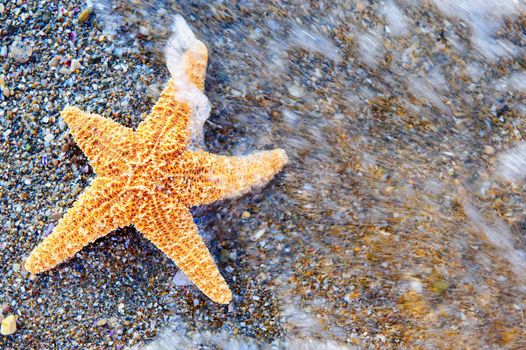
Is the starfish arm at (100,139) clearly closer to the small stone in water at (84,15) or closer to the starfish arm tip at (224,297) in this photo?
the small stone in water at (84,15)

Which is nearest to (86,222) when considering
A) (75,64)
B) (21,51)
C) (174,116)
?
(174,116)

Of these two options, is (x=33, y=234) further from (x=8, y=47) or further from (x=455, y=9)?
(x=455, y=9)

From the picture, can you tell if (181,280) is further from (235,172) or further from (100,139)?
(100,139)

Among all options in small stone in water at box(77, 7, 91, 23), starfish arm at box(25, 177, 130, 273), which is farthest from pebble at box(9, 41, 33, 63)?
starfish arm at box(25, 177, 130, 273)

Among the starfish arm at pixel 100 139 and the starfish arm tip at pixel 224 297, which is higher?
the starfish arm at pixel 100 139

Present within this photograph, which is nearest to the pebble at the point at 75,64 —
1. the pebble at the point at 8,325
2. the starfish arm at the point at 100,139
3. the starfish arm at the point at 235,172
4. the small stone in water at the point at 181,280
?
the starfish arm at the point at 100,139

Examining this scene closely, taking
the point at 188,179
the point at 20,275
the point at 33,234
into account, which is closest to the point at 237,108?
the point at 188,179
